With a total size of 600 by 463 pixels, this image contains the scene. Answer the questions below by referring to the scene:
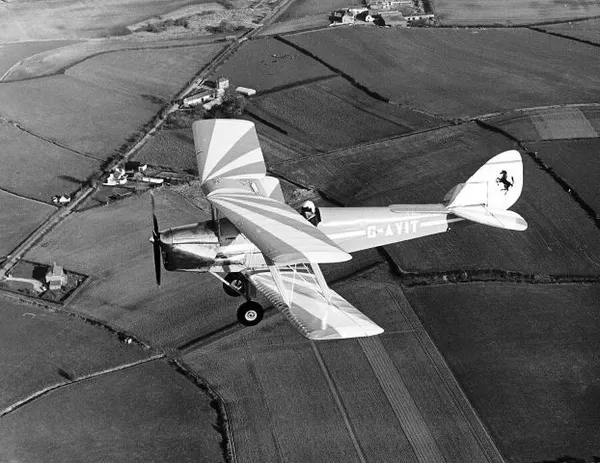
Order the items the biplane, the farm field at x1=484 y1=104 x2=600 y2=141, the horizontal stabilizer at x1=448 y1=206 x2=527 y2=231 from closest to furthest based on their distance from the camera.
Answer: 1. the biplane
2. the horizontal stabilizer at x1=448 y1=206 x2=527 y2=231
3. the farm field at x1=484 y1=104 x2=600 y2=141

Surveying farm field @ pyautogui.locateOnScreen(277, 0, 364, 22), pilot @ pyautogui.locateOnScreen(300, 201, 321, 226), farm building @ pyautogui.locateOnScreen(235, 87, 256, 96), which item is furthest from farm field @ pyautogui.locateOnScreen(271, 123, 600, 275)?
farm field @ pyautogui.locateOnScreen(277, 0, 364, 22)

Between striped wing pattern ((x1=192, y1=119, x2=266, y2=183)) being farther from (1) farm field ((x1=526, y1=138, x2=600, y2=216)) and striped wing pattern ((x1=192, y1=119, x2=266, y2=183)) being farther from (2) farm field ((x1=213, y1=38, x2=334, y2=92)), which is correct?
(2) farm field ((x1=213, y1=38, x2=334, y2=92))

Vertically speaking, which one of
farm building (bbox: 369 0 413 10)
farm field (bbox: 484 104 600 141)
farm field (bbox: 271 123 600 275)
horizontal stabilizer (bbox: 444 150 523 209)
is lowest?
farm field (bbox: 271 123 600 275)

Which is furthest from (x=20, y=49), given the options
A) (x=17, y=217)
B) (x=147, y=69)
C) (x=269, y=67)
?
(x=17, y=217)

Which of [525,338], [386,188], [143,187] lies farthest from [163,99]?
[525,338]

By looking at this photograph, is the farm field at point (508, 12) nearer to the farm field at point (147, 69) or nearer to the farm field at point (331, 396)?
the farm field at point (147, 69)

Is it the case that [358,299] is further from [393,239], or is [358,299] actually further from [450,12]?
[450,12]

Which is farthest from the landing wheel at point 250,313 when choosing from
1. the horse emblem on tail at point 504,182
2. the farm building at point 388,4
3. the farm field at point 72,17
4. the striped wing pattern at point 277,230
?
the farm building at point 388,4
